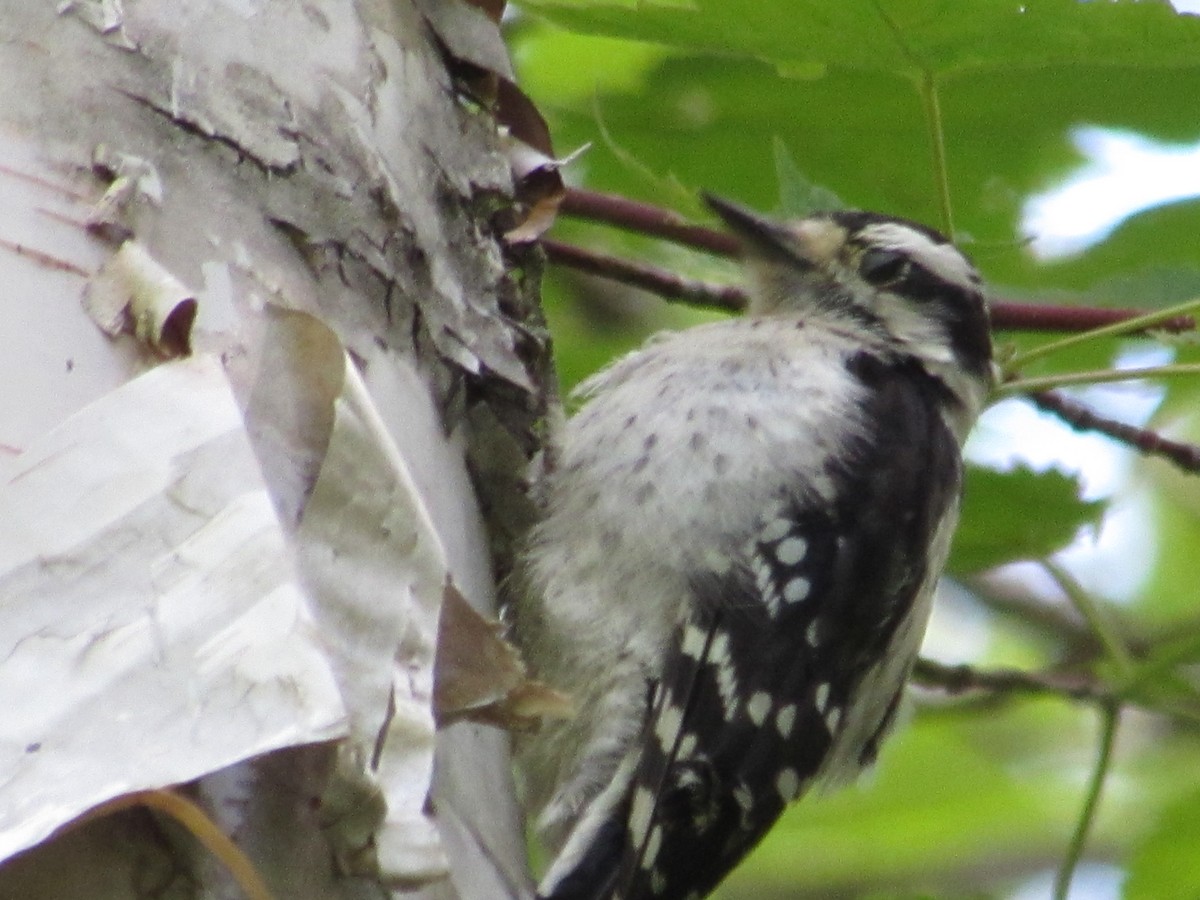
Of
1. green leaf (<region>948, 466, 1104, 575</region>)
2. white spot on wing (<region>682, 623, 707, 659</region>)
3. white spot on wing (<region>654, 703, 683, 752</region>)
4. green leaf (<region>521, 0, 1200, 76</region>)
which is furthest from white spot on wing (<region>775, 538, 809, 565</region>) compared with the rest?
green leaf (<region>521, 0, 1200, 76</region>)

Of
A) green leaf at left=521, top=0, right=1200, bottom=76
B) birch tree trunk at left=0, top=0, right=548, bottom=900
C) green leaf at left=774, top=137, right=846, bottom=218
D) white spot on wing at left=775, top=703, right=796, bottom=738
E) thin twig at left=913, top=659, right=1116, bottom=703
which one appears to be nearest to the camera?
birch tree trunk at left=0, top=0, right=548, bottom=900

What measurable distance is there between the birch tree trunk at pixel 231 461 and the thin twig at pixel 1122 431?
49.7 inches

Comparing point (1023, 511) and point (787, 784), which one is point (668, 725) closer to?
point (787, 784)

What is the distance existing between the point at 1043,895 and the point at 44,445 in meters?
4.30

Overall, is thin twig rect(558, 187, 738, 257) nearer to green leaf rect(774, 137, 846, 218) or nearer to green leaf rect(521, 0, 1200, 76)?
green leaf rect(774, 137, 846, 218)

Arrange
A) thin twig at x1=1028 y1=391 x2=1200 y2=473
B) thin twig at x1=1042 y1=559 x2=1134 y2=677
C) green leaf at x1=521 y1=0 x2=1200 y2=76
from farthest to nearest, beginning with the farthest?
thin twig at x1=1028 y1=391 x2=1200 y2=473, thin twig at x1=1042 y1=559 x2=1134 y2=677, green leaf at x1=521 y1=0 x2=1200 y2=76

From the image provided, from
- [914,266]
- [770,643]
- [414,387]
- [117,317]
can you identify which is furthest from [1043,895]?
[117,317]

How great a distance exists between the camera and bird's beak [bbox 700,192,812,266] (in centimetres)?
307

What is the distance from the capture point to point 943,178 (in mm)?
2496

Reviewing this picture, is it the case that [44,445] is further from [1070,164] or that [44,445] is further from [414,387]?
[1070,164]

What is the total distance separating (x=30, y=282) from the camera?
4.78 ft

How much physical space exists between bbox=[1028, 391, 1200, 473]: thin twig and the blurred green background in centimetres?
8

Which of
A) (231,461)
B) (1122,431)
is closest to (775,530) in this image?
(1122,431)

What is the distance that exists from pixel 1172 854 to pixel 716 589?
1.06 meters
